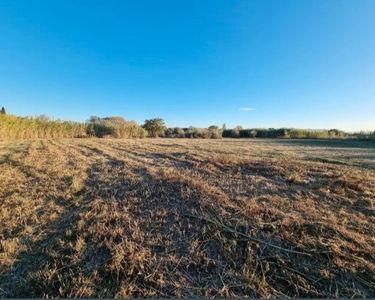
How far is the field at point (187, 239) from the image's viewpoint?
2.38 meters

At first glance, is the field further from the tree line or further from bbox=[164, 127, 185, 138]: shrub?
bbox=[164, 127, 185, 138]: shrub

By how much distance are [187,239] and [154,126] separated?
43.6m

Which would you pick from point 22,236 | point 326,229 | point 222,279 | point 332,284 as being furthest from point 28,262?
point 326,229

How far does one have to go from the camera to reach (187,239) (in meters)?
3.16

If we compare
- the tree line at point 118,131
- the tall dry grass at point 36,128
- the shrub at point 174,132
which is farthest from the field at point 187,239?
the shrub at point 174,132

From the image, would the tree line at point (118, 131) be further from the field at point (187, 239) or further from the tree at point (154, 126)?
the field at point (187, 239)

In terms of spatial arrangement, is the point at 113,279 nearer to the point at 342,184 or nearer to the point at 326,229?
the point at 326,229

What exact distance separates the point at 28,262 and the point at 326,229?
3.86 m

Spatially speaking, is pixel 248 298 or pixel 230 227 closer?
pixel 248 298

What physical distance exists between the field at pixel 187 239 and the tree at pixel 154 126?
133 feet

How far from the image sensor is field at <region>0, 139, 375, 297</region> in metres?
2.38

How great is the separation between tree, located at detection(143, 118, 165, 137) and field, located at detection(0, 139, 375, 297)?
40.6 m

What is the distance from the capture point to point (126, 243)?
3.00 metres

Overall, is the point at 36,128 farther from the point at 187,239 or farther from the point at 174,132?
the point at 187,239
